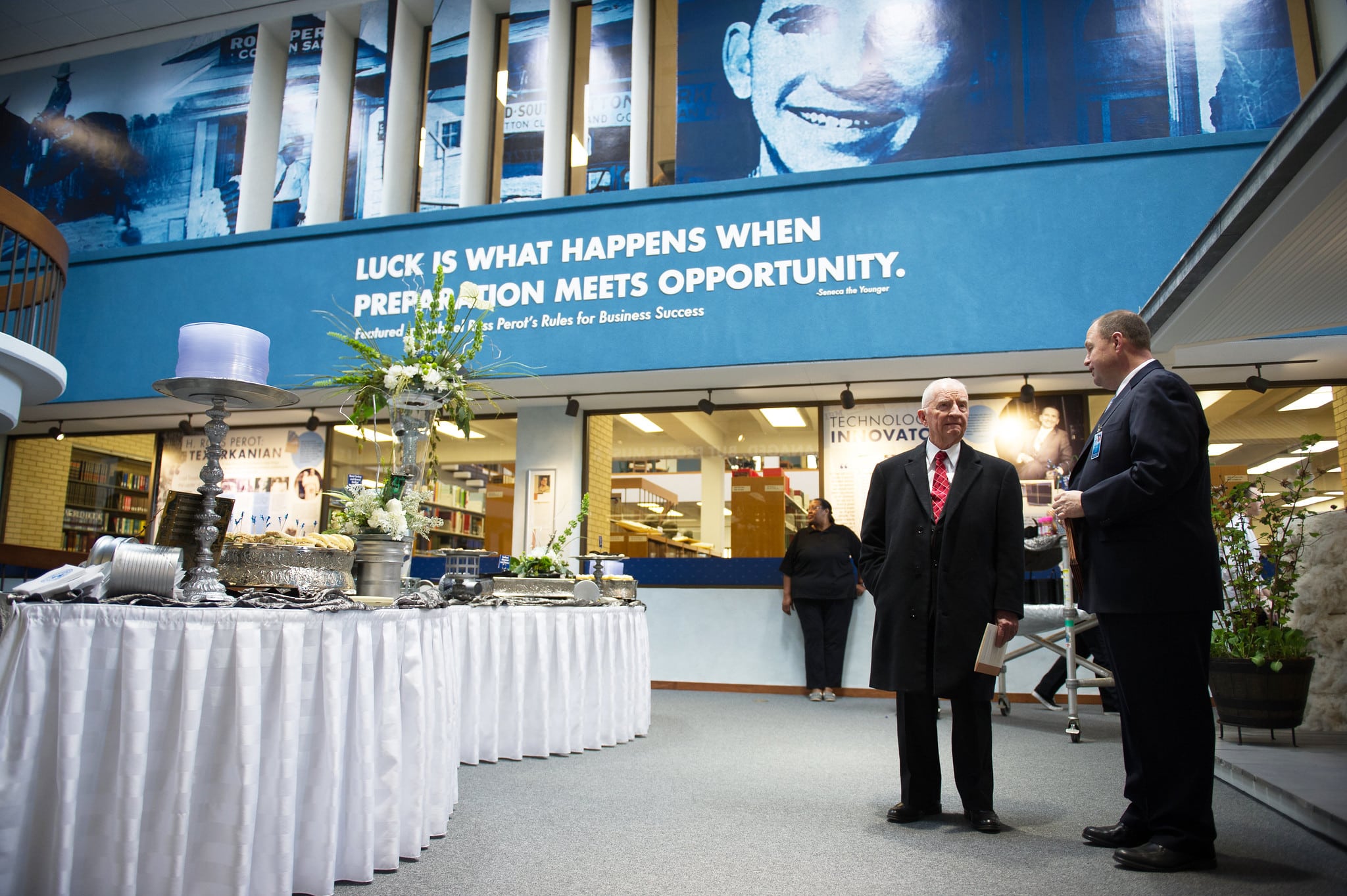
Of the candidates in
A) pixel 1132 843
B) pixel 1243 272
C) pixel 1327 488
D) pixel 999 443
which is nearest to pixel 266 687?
pixel 1132 843

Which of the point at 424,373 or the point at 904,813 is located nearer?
the point at 904,813

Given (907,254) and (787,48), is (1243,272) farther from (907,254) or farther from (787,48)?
(787,48)

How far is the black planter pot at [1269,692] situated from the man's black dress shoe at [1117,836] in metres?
1.75

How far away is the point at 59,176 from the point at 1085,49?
12.7m

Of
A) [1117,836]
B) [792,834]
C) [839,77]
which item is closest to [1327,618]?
[1117,836]

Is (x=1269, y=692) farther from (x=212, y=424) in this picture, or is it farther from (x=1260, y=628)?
(x=212, y=424)

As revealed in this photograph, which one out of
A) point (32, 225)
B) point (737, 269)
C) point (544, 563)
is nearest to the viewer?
point (544, 563)

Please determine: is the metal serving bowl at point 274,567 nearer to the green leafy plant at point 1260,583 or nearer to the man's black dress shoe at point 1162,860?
the man's black dress shoe at point 1162,860

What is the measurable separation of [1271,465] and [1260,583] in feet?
14.2

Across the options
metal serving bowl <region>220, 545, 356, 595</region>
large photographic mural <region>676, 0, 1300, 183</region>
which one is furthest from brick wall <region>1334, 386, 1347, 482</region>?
metal serving bowl <region>220, 545, 356, 595</region>

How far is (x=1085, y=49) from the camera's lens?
8758mm

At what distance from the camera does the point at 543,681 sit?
4191 millimetres

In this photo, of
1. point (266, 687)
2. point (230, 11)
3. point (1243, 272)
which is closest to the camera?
point (266, 687)

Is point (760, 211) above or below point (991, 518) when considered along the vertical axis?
above
